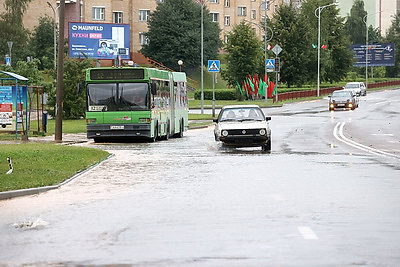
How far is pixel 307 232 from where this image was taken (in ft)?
40.1

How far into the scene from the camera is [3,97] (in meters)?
38.0

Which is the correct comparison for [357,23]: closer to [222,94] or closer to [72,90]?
[222,94]

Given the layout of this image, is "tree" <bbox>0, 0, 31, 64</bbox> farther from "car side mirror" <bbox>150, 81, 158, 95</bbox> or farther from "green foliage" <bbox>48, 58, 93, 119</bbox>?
"car side mirror" <bbox>150, 81, 158, 95</bbox>

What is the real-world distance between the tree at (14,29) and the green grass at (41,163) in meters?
73.4

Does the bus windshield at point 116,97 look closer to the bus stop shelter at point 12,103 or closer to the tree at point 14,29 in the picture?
the bus stop shelter at point 12,103

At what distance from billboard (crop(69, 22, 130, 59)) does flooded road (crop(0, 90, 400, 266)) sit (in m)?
57.0

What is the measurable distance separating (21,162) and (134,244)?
44.4 feet

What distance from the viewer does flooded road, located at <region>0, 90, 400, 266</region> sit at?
10.6m

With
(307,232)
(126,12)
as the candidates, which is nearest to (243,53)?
(126,12)

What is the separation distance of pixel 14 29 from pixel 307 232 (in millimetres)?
94485

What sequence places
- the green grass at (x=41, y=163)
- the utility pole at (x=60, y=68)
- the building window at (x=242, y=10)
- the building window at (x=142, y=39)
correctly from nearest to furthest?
the green grass at (x=41, y=163), the utility pole at (x=60, y=68), the building window at (x=142, y=39), the building window at (x=242, y=10)

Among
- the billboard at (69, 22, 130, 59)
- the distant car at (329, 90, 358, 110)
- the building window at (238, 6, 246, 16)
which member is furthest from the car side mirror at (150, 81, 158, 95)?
the building window at (238, 6, 246, 16)

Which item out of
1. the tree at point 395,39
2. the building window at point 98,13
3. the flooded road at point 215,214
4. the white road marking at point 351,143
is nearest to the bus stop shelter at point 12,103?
the flooded road at point 215,214

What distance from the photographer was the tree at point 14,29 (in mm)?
103500
